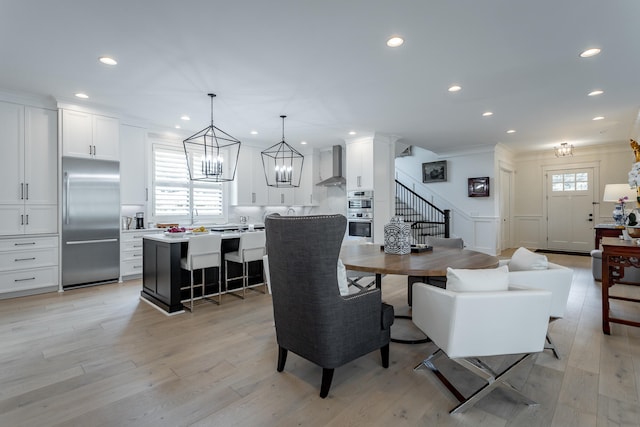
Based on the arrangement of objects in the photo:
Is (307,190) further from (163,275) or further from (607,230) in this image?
(607,230)

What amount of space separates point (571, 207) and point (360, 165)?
230 inches

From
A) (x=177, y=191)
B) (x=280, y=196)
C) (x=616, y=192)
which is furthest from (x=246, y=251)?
(x=616, y=192)

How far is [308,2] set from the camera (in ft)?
7.47

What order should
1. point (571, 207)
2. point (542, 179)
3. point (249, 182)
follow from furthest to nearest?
1. point (542, 179)
2. point (571, 207)
3. point (249, 182)

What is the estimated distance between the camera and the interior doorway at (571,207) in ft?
25.6

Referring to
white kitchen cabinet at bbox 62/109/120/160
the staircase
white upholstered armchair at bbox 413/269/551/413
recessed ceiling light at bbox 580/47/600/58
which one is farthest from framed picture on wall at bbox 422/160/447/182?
white kitchen cabinet at bbox 62/109/120/160

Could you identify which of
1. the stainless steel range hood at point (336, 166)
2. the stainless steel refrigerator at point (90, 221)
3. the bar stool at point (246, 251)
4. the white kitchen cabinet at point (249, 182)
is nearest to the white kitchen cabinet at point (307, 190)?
the stainless steel range hood at point (336, 166)

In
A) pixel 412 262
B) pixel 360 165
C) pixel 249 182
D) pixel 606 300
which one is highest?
pixel 360 165

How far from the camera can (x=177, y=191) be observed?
19.9 ft

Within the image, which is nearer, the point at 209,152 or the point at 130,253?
the point at 130,253

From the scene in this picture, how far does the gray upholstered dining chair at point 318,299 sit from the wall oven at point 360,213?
4379 mm

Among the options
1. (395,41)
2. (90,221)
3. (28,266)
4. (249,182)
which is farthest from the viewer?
(249,182)

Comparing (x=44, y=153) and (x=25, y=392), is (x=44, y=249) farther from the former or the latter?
(x=25, y=392)

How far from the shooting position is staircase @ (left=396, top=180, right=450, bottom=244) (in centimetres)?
786
